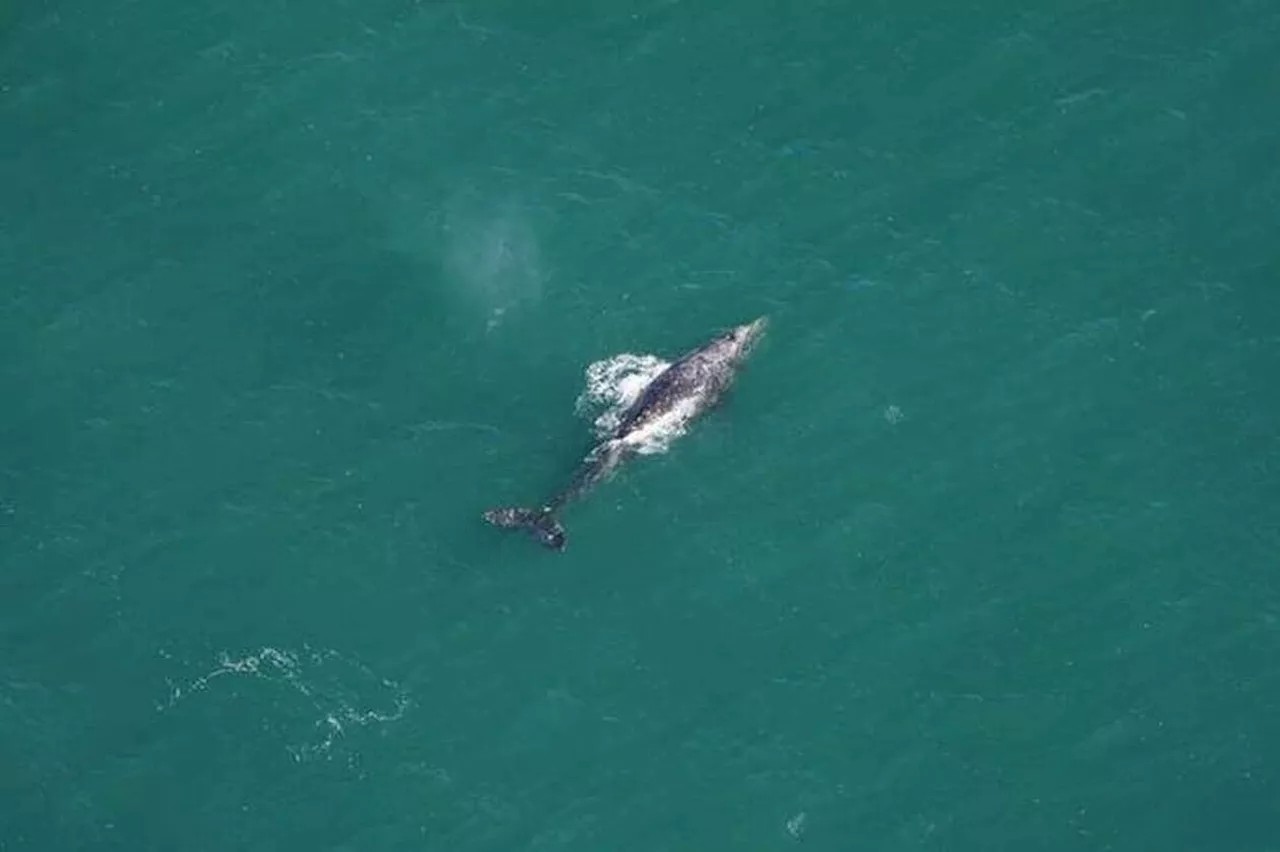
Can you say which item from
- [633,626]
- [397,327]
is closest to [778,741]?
[633,626]

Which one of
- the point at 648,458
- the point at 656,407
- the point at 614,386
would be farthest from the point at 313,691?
the point at 656,407

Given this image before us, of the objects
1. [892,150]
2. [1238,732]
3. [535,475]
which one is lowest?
[1238,732]

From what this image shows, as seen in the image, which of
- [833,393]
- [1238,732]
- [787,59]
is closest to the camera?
[1238,732]

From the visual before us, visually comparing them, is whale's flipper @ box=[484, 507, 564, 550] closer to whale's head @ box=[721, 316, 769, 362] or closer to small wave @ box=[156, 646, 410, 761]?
small wave @ box=[156, 646, 410, 761]

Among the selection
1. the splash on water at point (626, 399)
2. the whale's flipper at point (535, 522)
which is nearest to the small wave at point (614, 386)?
the splash on water at point (626, 399)

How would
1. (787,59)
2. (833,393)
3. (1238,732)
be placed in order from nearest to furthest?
1. (1238,732)
2. (833,393)
3. (787,59)

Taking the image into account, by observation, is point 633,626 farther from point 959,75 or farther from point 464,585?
point 959,75

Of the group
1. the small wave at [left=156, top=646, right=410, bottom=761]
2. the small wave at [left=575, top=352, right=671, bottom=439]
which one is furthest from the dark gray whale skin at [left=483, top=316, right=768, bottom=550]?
the small wave at [left=156, top=646, right=410, bottom=761]
